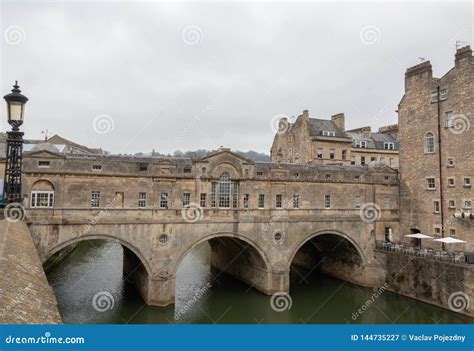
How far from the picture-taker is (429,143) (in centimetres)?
3144

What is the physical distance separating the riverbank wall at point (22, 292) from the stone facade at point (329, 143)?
3752cm

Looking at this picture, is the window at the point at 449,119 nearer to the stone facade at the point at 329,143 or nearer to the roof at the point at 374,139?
the stone facade at the point at 329,143

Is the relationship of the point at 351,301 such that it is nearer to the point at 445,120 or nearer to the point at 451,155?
the point at 451,155

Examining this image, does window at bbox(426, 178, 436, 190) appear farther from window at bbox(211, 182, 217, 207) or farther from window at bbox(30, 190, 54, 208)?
window at bbox(30, 190, 54, 208)

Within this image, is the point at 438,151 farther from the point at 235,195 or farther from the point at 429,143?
the point at 235,195

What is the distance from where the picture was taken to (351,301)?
28.6m

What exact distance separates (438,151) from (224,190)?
59.4 ft

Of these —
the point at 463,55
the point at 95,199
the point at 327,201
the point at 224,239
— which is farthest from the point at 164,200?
the point at 463,55

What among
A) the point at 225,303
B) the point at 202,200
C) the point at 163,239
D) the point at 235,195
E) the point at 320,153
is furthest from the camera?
the point at 320,153

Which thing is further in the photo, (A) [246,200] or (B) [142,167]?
(A) [246,200]

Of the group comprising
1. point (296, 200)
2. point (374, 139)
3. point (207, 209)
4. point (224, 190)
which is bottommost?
point (207, 209)

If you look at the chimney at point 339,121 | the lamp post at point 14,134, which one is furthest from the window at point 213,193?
the chimney at point 339,121

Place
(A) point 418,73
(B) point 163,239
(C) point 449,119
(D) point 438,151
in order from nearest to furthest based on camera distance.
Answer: (B) point 163,239, (C) point 449,119, (D) point 438,151, (A) point 418,73

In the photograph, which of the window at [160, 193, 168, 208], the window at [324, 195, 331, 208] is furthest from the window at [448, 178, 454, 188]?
the window at [160, 193, 168, 208]
